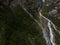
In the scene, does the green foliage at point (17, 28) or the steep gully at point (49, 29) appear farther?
the steep gully at point (49, 29)

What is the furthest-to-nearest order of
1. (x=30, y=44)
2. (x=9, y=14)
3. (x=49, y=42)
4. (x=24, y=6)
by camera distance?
(x=24, y=6) < (x=9, y=14) < (x=49, y=42) < (x=30, y=44)

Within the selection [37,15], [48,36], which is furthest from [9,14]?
[48,36]

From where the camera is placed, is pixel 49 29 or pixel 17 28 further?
pixel 49 29

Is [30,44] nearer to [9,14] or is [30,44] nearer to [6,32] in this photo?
[6,32]

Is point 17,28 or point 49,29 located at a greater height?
point 17,28

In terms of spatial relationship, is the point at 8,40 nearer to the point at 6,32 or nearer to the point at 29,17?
the point at 6,32

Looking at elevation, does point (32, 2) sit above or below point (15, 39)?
above

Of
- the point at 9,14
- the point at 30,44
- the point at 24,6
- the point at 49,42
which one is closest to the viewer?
the point at 30,44

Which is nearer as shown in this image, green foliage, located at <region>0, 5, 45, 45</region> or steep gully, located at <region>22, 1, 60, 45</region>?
green foliage, located at <region>0, 5, 45, 45</region>

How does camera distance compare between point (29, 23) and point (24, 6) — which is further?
point (24, 6)
